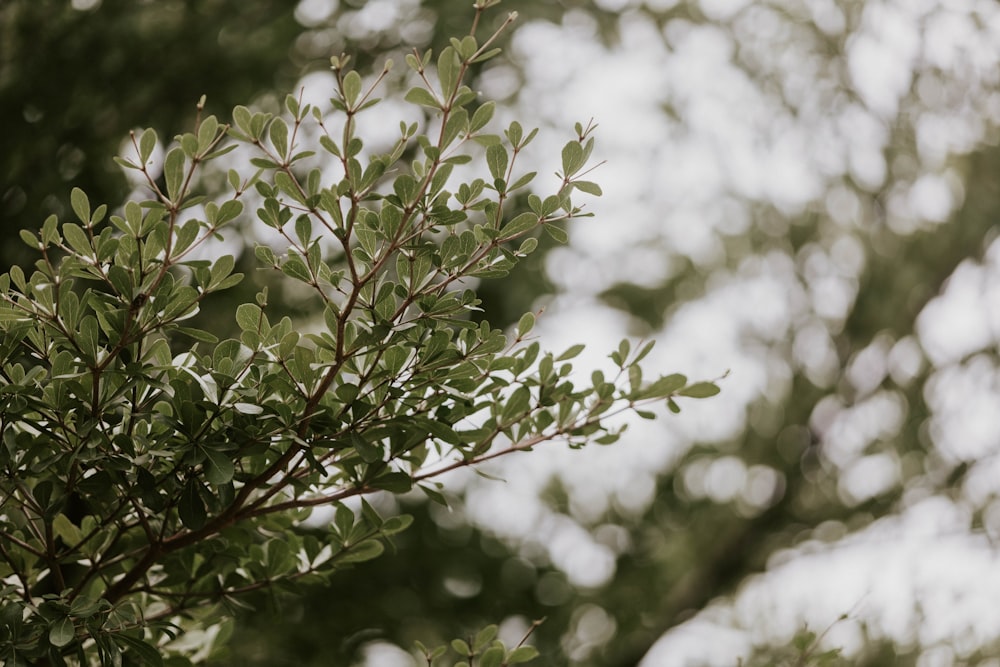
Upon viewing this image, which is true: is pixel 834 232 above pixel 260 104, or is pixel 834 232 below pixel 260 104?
above

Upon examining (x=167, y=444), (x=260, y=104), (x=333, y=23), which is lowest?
(x=167, y=444)

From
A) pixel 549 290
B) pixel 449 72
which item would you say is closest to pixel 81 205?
pixel 449 72

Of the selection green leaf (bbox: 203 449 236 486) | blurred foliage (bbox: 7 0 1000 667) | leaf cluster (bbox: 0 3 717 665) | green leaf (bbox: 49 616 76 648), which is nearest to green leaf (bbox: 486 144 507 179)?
leaf cluster (bbox: 0 3 717 665)

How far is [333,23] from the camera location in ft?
5.90

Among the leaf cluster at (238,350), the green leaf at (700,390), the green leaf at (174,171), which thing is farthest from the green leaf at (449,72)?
the green leaf at (700,390)

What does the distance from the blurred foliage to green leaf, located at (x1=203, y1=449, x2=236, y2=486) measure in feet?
2.85

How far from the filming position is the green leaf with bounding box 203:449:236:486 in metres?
0.53

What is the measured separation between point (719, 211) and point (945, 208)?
0.76 meters

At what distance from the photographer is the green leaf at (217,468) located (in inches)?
20.9

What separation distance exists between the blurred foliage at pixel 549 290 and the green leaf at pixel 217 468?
2.85 feet

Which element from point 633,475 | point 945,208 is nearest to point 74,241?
point 633,475

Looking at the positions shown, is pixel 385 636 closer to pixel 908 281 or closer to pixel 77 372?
pixel 77 372

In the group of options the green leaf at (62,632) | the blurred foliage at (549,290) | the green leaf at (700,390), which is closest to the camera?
the green leaf at (62,632)

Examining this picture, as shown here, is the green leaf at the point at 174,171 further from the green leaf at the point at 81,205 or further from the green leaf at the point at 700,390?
the green leaf at the point at 700,390
